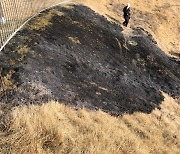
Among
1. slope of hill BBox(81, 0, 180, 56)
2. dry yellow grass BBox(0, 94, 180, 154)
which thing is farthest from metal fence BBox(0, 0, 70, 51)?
slope of hill BBox(81, 0, 180, 56)

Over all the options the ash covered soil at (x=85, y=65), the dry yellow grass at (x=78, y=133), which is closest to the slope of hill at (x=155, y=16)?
the ash covered soil at (x=85, y=65)

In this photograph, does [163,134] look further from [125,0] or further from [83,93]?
[125,0]

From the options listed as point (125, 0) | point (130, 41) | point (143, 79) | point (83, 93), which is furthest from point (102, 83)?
point (125, 0)

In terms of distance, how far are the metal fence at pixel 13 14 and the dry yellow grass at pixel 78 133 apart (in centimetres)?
442

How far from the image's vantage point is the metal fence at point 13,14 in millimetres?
14438

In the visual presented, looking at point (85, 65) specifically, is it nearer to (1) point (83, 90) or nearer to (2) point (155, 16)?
(1) point (83, 90)

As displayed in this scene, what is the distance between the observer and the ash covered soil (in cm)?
1250

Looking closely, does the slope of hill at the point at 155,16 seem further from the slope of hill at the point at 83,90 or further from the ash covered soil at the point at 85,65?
the slope of hill at the point at 83,90

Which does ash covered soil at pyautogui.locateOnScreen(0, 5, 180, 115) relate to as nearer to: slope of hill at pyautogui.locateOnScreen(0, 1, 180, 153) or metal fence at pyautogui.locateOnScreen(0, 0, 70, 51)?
slope of hill at pyautogui.locateOnScreen(0, 1, 180, 153)

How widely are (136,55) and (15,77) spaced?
375 inches

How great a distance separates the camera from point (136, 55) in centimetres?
1997

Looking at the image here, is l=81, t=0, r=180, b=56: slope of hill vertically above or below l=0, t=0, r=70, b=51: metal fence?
above

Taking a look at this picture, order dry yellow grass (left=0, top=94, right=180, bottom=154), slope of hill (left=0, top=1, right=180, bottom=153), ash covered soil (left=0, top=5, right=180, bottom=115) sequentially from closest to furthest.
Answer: dry yellow grass (left=0, top=94, right=180, bottom=154)
slope of hill (left=0, top=1, right=180, bottom=153)
ash covered soil (left=0, top=5, right=180, bottom=115)

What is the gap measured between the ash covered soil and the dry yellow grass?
0.70m
